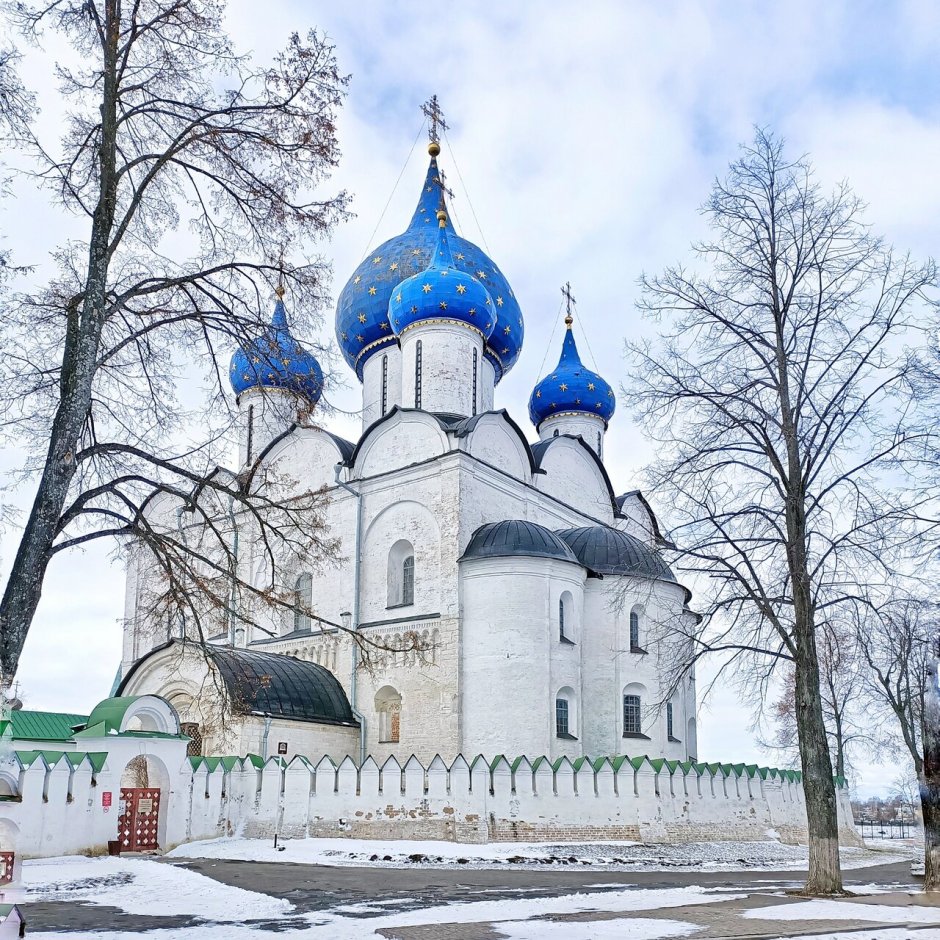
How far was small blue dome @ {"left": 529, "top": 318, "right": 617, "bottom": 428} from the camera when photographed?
29.2 meters

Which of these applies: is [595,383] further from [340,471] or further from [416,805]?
[416,805]

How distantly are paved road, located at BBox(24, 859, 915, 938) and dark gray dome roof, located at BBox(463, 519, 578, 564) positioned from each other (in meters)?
6.63

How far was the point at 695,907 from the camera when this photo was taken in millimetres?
8914

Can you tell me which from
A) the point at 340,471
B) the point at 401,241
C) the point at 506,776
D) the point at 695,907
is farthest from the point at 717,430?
the point at 401,241

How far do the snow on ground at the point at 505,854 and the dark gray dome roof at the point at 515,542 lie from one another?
5565 mm

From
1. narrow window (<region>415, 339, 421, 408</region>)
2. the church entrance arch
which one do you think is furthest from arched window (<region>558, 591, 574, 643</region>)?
the church entrance arch

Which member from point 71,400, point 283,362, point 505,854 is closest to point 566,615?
point 505,854

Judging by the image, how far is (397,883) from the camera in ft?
38.0

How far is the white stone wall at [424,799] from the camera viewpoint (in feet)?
54.6

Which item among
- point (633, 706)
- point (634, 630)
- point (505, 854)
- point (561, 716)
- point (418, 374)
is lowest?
point (505, 854)

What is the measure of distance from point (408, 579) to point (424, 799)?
5746mm

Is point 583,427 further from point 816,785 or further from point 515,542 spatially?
point 816,785

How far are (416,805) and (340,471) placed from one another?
8.46m

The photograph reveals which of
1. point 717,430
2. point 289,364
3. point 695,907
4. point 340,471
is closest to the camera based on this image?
point 289,364
